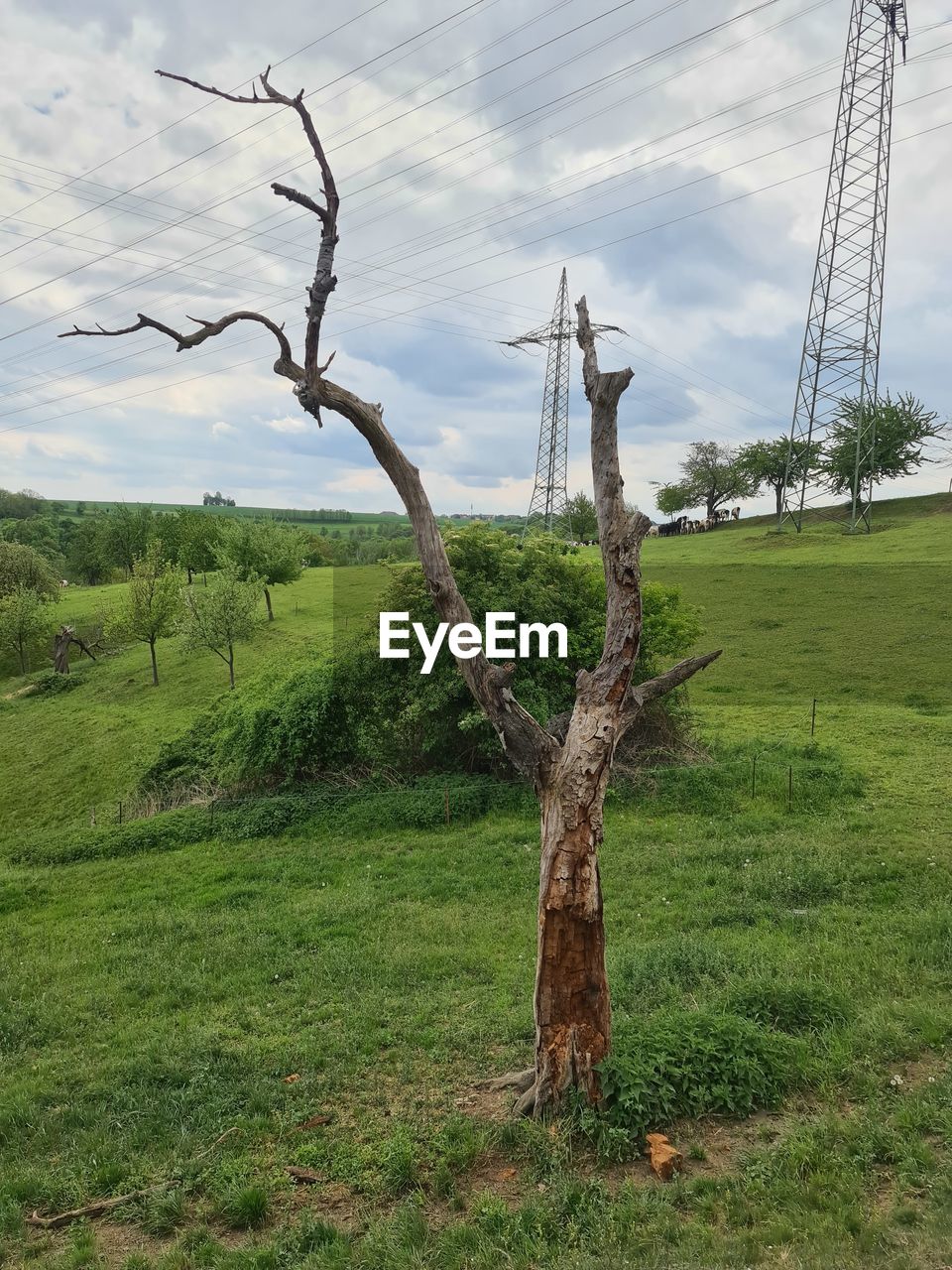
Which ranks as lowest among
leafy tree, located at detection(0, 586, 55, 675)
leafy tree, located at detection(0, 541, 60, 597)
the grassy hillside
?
the grassy hillside

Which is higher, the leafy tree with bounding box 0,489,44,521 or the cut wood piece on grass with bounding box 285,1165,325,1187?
the leafy tree with bounding box 0,489,44,521

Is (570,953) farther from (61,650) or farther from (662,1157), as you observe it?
(61,650)

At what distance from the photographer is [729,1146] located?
5.25 meters

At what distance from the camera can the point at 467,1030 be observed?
7.57 metres

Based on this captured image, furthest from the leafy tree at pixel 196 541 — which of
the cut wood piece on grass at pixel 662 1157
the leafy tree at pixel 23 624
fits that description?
the cut wood piece on grass at pixel 662 1157

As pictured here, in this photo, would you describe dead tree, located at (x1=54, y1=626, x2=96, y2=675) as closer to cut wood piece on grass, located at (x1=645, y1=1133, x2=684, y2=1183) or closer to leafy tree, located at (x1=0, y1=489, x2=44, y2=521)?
cut wood piece on grass, located at (x1=645, y1=1133, x2=684, y2=1183)

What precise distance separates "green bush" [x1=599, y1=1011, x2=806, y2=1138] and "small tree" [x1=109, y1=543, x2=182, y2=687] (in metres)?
31.0

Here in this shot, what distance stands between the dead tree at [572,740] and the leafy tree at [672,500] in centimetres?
6766

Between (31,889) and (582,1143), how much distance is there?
40.4 feet

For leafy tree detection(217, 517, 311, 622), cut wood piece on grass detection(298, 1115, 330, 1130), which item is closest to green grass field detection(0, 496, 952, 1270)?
cut wood piece on grass detection(298, 1115, 330, 1130)

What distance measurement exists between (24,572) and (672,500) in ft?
172

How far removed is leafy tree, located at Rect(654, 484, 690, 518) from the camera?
232ft

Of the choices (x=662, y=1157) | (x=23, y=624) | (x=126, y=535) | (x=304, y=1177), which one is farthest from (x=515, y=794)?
(x=126, y=535)

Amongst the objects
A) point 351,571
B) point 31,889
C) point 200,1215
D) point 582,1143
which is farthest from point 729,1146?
point 351,571
